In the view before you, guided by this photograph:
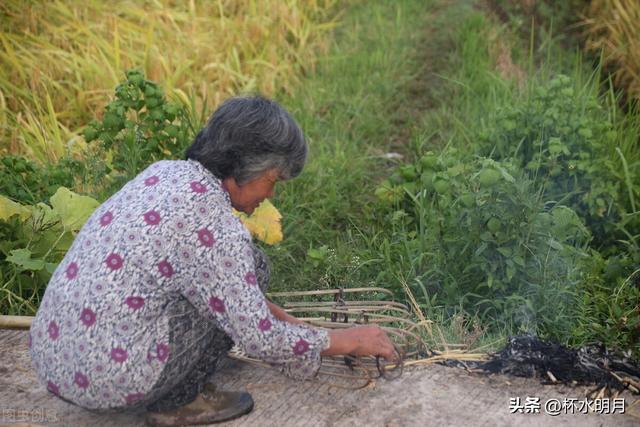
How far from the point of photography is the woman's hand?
2715 millimetres

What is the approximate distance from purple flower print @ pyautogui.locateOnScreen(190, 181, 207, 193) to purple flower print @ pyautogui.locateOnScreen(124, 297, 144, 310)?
34 centimetres

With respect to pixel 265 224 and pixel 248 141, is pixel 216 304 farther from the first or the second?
pixel 265 224

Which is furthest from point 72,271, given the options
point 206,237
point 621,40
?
point 621,40

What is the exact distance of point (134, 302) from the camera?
2.56 metres

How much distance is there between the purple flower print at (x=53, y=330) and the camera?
102 inches

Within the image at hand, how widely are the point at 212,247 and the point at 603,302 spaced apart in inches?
74.5

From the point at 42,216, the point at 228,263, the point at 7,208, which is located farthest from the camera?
the point at 42,216

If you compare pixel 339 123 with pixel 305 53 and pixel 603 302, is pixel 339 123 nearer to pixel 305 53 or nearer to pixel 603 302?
pixel 305 53

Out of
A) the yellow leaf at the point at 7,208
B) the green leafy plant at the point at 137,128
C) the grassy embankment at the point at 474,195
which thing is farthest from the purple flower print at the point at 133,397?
the green leafy plant at the point at 137,128

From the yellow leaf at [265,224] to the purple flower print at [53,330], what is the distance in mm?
1384

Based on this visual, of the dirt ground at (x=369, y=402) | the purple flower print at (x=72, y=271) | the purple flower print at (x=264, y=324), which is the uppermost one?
the purple flower print at (x=72, y=271)

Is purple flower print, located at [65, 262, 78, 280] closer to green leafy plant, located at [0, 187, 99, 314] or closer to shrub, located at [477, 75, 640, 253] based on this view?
green leafy plant, located at [0, 187, 99, 314]

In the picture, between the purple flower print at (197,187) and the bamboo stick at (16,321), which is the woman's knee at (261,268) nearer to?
the purple flower print at (197,187)

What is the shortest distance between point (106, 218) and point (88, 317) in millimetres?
280
